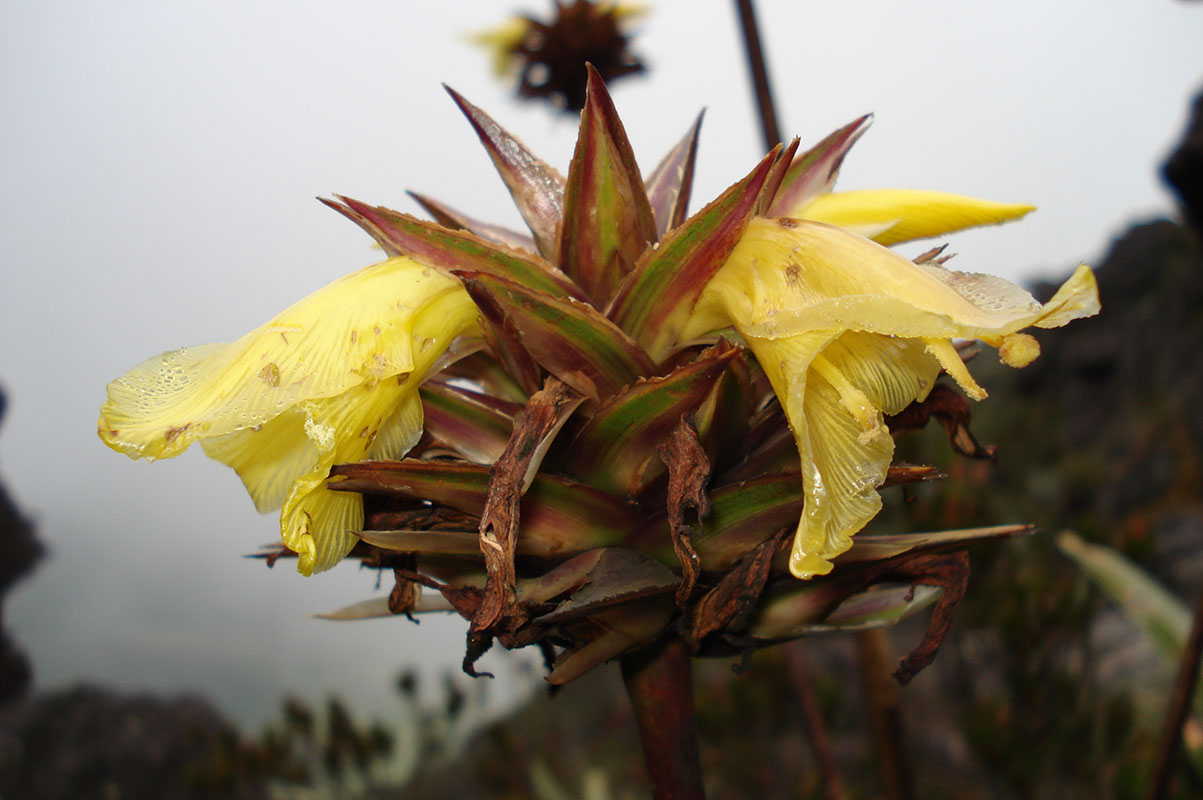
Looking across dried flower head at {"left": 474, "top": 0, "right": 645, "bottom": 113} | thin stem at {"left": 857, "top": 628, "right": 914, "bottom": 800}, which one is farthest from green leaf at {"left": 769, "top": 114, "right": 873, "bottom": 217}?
dried flower head at {"left": 474, "top": 0, "right": 645, "bottom": 113}

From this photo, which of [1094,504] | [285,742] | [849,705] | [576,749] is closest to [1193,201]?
[1094,504]

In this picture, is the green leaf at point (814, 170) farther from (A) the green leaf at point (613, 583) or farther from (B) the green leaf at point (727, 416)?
(A) the green leaf at point (613, 583)

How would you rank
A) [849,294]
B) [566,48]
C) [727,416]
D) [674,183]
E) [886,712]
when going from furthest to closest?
[566,48] < [886,712] < [674,183] < [727,416] < [849,294]

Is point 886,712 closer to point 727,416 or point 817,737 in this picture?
point 817,737

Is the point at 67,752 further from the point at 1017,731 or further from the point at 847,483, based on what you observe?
the point at 847,483

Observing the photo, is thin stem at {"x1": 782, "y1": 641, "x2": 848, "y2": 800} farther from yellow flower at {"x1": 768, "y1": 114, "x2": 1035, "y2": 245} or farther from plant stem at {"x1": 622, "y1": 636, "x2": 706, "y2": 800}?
yellow flower at {"x1": 768, "y1": 114, "x2": 1035, "y2": 245}

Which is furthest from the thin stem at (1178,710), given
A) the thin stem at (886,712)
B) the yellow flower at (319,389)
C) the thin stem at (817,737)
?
the yellow flower at (319,389)

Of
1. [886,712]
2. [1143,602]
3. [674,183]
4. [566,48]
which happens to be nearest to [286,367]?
[674,183]
